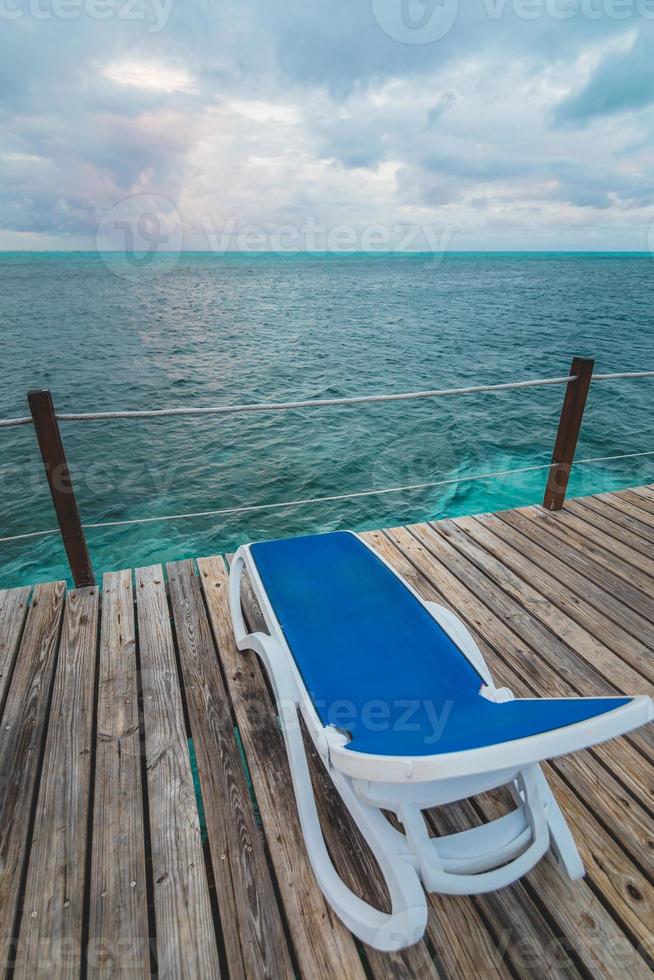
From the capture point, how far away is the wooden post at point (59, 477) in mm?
2242

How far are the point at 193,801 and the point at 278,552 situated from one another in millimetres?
913

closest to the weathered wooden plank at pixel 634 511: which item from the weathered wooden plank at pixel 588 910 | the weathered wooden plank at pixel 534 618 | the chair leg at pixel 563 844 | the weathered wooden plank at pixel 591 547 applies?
the weathered wooden plank at pixel 591 547

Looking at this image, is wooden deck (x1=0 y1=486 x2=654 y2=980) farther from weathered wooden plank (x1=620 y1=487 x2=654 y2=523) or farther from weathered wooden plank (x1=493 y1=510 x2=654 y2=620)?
weathered wooden plank (x1=620 y1=487 x2=654 y2=523)

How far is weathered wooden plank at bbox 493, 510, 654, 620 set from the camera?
2342 mm

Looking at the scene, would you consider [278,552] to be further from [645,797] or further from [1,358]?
[1,358]

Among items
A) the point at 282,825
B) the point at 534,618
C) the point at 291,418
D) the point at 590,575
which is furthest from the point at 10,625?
the point at 291,418

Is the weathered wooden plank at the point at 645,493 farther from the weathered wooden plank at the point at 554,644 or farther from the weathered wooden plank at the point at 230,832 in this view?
the weathered wooden plank at the point at 230,832

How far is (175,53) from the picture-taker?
29.1 ft

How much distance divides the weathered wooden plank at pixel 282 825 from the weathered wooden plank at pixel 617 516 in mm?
2433

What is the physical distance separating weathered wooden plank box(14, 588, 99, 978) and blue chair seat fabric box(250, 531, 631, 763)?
80cm

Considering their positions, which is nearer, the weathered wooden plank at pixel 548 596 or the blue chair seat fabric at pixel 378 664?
the blue chair seat fabric at pixel 378 664

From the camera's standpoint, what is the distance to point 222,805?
4.91 ft

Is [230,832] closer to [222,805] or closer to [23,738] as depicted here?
[222,805]

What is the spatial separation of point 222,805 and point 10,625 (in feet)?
4.72
